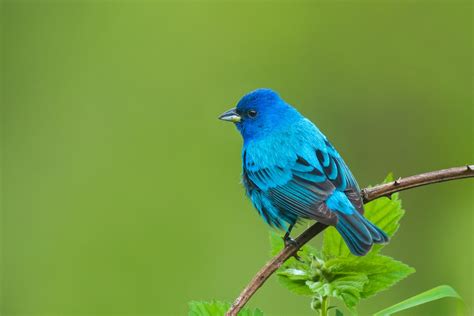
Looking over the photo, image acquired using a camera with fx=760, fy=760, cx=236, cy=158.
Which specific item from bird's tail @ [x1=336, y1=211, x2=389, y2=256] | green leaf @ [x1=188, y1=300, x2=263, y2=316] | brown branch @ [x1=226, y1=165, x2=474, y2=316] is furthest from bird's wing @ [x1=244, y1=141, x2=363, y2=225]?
green leaf @ [x1=188, y1=300, x2=263, y2=316]

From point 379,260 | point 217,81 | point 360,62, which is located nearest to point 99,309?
point 217,81

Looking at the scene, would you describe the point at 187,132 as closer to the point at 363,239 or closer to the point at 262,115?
the point at 262,115

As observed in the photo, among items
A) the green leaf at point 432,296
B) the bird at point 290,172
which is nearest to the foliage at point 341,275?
the green leaf at point 432,296

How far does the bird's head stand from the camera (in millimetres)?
4520

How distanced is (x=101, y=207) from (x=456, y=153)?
12.6 ft

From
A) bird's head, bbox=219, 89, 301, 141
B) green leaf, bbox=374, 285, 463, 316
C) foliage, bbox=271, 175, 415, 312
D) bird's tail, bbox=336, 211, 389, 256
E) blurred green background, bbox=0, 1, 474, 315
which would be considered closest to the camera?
green leaf, bbox=374, 285, 463, 316

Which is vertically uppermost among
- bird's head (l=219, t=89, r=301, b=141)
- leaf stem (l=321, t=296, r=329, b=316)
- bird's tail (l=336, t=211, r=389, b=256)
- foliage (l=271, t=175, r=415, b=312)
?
bird's head (l=219, t=89, r=301, b=141)

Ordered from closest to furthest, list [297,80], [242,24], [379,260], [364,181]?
[379,260], [364,181], [297,80], [242,24]

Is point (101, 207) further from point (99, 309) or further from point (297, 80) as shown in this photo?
point (297, 80)

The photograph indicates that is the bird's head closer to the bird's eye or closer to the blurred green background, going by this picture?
the bird's eye

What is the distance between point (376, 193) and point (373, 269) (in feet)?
1.22

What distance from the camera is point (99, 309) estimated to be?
6945mm

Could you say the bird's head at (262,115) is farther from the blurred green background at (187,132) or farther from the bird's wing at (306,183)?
the blurred green background at (187,132)

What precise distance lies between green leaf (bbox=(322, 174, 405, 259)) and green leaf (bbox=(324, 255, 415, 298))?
46 millimetres
